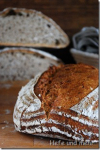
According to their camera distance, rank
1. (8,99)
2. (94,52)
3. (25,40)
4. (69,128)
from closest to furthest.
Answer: (69,128)
(8,99)
(94,52)
(25,40)

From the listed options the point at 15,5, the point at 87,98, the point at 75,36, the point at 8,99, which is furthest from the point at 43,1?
the point at 87,98

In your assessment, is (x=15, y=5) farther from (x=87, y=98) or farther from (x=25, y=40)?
(x=87, y=98)

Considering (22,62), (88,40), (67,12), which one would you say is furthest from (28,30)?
(88,40)

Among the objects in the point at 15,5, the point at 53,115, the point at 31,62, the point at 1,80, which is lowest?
the point at 53,115

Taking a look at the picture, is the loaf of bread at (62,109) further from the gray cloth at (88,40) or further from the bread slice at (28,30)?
the bread slice at (28,30)

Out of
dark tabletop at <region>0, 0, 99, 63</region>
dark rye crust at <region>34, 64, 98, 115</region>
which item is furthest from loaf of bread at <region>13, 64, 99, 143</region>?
dark tabletop at <region>0, 0, 99, 63</region>

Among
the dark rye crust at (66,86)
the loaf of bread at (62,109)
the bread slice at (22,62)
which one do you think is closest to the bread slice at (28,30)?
the bread slice at (22,62)

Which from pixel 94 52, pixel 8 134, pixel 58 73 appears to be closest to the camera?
pixel 8 134
